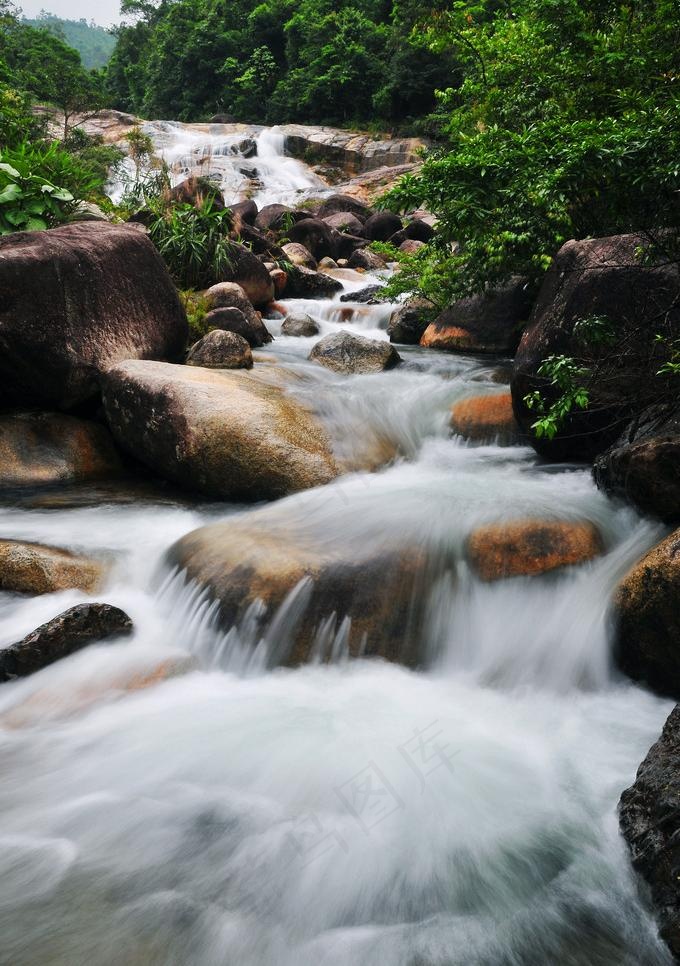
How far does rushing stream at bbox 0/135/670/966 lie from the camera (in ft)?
7.20

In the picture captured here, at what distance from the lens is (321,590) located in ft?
13.2

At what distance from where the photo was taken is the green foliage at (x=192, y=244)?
32.3 ft

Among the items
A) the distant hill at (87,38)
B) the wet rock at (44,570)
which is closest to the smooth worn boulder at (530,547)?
the wet rock at (44,570)

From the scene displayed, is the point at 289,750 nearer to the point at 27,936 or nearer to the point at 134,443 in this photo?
the point at 27,936

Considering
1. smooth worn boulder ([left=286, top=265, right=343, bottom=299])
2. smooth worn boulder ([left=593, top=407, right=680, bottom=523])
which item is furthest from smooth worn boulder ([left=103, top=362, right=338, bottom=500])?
smooth worn boulder ([left=286, top=265, right=343, bottom=299])

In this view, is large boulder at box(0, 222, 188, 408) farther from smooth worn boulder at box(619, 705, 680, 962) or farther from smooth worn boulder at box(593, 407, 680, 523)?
smooth worn boulder at box(619, 705, 680, 962)

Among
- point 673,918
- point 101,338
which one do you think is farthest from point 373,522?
point 101,338

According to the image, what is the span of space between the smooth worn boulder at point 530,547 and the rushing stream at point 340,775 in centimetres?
9

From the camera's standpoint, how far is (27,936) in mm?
2150

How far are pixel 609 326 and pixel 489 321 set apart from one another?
456 centimetres

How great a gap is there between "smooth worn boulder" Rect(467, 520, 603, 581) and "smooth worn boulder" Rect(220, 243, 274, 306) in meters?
7.64

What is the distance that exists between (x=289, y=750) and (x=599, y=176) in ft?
14.7

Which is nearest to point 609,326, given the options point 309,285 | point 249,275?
point 249,275

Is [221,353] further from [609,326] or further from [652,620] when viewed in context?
[652,620]
